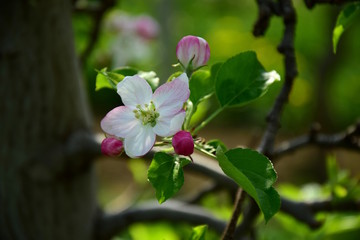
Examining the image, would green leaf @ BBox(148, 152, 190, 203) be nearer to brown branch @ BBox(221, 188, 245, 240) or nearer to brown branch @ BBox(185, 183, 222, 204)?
brown branch @ BBox(221, 188, 245, 240)

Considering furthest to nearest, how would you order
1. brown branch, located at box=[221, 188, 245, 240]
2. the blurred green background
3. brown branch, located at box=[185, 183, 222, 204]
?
the blurred green background < brown branch, located at box=[185, 183, 222, 204] < brown branch, located at box=[221, 188, 245, 240]

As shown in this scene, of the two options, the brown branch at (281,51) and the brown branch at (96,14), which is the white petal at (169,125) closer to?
the brown branch at (281,51)

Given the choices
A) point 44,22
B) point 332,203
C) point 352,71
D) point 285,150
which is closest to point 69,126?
point 44,22

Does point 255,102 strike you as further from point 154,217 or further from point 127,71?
point 127,71

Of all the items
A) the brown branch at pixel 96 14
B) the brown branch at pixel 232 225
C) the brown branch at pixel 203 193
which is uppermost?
the brown branch at pixel 96 14

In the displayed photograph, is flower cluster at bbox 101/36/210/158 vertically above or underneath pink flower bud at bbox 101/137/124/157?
above

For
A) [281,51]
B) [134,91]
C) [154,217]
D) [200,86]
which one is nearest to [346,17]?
[281,51]

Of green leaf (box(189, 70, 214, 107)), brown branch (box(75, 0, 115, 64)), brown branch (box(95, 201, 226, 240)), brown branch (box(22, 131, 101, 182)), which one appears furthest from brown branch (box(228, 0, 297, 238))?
brown branch (box(75, 0, 115, 64))

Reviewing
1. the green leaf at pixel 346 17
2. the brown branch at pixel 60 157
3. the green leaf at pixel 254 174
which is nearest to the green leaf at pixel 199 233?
the green leaf at pixel 254 174
